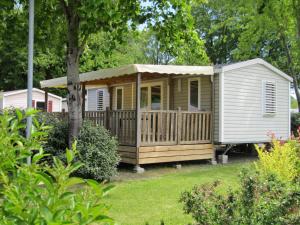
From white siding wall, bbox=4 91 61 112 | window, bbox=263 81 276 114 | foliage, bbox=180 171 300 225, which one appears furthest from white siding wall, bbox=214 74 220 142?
white siding wall, bbox=4 91 61 112

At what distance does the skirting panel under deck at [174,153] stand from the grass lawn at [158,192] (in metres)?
0.31

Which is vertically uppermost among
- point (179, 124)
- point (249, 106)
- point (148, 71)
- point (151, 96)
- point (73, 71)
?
point (148, 71)

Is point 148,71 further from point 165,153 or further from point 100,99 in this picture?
point 100,99

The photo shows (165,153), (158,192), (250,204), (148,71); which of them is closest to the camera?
(250,204)

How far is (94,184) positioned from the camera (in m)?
1.56

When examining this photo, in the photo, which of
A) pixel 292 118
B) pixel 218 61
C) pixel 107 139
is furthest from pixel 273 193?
pixel 218 61

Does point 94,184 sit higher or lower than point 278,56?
lower

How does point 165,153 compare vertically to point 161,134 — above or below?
below

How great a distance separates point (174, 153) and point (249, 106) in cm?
376

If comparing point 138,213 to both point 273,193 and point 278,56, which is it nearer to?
point 273,193

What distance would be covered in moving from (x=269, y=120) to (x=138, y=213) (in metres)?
9.54

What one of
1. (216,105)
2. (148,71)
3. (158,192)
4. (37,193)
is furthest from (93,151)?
(37,193)

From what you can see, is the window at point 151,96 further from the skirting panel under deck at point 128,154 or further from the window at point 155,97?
the skirting panel under deck at point 128,154

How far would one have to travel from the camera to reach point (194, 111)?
1241cm
